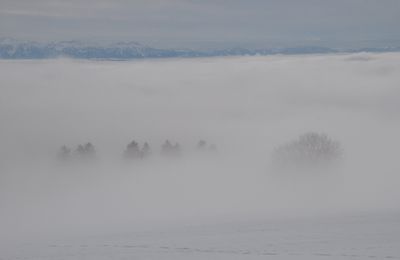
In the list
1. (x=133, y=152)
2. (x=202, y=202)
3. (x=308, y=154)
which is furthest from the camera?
(x=133, y=152)

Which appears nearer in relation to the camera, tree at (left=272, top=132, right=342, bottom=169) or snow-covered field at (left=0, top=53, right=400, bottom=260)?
snow-covered field at (left=0, top=53, right=400, bottom=260)

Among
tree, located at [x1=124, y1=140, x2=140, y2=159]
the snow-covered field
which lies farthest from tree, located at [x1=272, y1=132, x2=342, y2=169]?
tree, located at [x1=124, y1=140, x2=140, y2=159]

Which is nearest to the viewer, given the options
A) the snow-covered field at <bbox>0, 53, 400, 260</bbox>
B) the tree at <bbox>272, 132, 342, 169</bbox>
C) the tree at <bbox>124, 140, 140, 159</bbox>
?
the snow-covered field at <bbox>0, 53, 400, 260</bbox>

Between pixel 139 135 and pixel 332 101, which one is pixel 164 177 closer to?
pixel 139 135

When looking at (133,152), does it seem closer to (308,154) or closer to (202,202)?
(308,154)

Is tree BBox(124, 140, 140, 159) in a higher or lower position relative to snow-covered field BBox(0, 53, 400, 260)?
higher

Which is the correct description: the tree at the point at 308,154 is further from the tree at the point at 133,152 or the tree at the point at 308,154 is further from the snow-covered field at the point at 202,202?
the tree at the point at 133,152

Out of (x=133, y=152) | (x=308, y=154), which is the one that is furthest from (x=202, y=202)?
(x=133, y=152)

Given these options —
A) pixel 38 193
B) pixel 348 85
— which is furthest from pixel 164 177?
pixel 348 85

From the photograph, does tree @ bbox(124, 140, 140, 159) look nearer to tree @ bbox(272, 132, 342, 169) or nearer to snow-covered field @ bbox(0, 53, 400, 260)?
snow-covered field @ bbox(0, 53, 400, 260)

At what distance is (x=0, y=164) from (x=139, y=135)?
42630 mm

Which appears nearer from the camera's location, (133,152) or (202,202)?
(202,202)

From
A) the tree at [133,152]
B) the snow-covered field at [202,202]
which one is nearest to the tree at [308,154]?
the snow-covered field at [202,202]

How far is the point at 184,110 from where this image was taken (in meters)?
178
